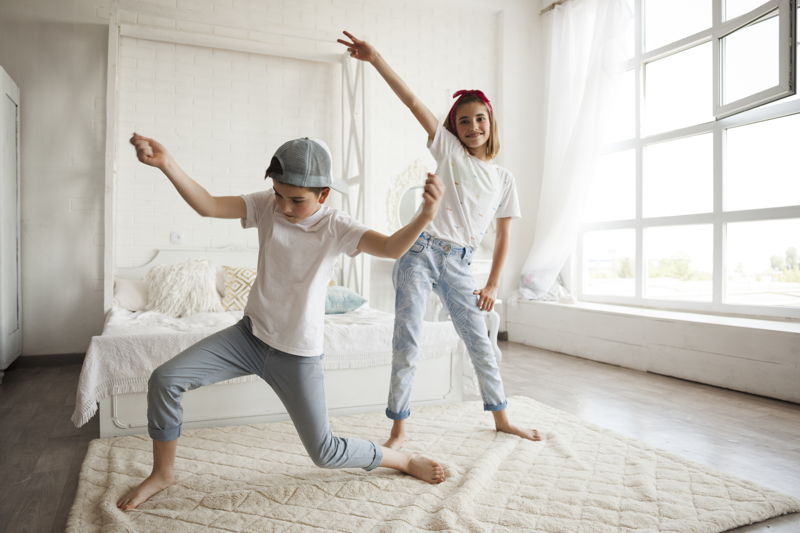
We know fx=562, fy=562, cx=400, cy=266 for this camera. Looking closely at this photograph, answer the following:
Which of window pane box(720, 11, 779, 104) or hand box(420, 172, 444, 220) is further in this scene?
window pane box(720, 11, 779, 104)

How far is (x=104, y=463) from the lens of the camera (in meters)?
1.95

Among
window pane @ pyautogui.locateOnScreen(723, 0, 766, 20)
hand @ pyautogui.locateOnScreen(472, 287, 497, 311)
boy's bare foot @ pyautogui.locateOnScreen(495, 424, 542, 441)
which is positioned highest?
window pane @ pyautogui.locateOnScreen(723, 0, 766, 20)

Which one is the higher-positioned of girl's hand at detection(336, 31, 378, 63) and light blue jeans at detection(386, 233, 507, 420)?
girl's hand at detection(336, 31, 378, 63)

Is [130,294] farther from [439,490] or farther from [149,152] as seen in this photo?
[439,490]

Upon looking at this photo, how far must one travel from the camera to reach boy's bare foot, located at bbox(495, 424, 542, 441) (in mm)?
2234

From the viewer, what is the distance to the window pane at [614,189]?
457 cm

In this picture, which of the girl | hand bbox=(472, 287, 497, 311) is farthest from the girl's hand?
hand bbox=(472, 287, 497, 311)

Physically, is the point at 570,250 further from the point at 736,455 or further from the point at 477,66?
the point at 736,455

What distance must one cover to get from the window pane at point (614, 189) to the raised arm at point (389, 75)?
291cm

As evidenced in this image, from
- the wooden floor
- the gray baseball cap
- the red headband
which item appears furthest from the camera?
the red headband

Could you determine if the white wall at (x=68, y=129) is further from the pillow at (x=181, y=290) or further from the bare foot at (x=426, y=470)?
the bare foot at (x=426, y=470)

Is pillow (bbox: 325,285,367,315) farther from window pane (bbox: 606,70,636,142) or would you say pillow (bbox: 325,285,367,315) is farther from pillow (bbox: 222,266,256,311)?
window pane (bbox: 606,70,636,142)

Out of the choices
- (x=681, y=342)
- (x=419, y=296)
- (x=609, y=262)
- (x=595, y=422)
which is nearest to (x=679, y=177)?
(x=609, y=262)

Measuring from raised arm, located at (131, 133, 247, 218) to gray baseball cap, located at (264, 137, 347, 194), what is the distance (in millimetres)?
170
